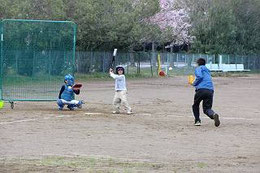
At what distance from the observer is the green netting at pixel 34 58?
21266 millimetres

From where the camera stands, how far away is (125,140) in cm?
1427

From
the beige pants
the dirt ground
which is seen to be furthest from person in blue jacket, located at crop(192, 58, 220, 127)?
the beige pants

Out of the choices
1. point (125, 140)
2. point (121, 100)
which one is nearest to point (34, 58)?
point (121, 100)

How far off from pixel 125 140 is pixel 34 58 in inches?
321

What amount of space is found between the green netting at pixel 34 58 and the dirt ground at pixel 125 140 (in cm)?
62

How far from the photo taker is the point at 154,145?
534 inches

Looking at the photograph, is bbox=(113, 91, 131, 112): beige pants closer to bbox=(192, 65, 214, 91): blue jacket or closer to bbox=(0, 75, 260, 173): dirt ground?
bbox=(0, 75, 260, 173): dirt ground

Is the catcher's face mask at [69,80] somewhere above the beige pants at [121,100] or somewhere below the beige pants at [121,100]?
above

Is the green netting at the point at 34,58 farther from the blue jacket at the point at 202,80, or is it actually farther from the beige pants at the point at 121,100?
the blue jacket at the point at 202,80

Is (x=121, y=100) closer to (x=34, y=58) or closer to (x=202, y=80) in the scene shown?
(x=34, y=58)

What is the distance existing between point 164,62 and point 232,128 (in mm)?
42669

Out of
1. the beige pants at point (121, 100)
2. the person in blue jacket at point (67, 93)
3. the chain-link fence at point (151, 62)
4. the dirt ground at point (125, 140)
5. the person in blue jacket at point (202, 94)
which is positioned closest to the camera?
the dirt ground at point (125, 140)

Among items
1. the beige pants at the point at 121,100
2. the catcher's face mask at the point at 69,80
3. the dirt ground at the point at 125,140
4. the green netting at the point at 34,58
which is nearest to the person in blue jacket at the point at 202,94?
the dirt ground at the point at 125,140

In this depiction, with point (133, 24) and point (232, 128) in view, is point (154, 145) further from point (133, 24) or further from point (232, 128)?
point (133, 24)
